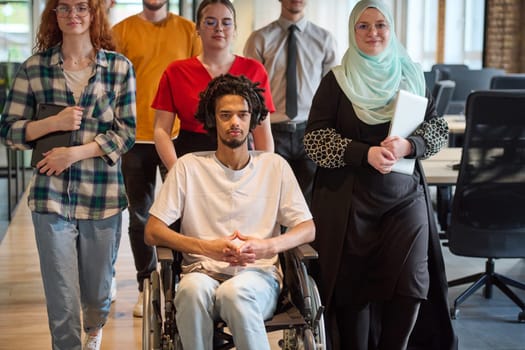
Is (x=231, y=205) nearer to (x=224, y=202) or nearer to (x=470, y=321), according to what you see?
(x=224, y=202)

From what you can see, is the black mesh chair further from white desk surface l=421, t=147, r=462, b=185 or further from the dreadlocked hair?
the dreadlocked hair

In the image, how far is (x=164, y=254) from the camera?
276 cm

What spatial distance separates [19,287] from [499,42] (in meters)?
7.79

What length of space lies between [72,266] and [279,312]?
75 centimetres

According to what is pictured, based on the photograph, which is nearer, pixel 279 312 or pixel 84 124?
pixel 279 312

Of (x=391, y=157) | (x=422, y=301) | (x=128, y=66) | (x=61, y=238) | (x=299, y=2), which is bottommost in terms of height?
(x=422, y=301)

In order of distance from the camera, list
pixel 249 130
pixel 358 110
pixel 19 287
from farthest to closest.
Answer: pixel 19 287 < pixel 358 110 < pixel 249 130

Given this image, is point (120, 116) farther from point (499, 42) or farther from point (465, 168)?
point (499, 42)

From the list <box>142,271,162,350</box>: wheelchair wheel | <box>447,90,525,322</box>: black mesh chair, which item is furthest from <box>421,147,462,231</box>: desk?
<box>142,271,162,350</box>: wheelchair wheel

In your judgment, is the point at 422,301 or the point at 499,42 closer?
the point at 422,301

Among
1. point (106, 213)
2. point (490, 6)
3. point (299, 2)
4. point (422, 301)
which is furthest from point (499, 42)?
point (106, 213)

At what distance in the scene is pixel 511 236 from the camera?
410cm

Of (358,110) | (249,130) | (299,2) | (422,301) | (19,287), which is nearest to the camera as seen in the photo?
(249,130)

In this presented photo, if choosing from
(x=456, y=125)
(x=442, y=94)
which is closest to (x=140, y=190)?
(x=456, y=125)
